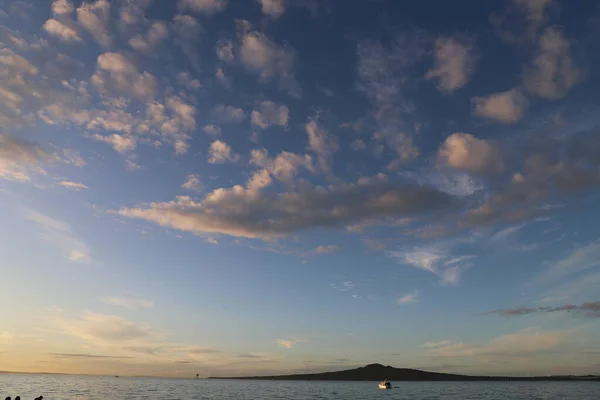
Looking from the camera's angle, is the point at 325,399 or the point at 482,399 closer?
the point at 325,399

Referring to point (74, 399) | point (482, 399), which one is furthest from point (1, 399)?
point (482, 399)

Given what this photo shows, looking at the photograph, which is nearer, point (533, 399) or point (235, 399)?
point (235, 399)

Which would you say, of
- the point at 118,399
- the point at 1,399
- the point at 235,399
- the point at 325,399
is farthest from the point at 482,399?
the point at 1,399

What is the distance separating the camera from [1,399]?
13062 centimetres

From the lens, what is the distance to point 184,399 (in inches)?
5591

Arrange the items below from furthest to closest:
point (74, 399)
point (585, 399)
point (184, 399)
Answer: point (585, 399), point (184, 399), point (74, 399)

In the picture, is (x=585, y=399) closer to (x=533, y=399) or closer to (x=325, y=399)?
(x=533, y=399)

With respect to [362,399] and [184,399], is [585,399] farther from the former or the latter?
[184,399]

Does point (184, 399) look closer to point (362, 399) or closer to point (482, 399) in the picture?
point (362, 399)

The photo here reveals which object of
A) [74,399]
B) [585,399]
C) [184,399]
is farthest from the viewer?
[585,399]

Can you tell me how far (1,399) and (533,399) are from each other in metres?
186

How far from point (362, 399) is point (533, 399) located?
68.9m

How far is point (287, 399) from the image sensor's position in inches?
5758

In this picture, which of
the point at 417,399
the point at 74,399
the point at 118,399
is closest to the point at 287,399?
the point at 417,399
